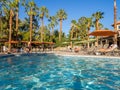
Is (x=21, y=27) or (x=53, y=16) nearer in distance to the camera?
(x=21, y=27)

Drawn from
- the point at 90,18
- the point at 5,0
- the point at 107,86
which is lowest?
the point at 107,86

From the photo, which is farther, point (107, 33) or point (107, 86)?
point (107, 33)

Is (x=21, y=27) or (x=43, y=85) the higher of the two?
(x=21, y=27)

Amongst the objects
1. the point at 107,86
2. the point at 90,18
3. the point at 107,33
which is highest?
the point at 90,18

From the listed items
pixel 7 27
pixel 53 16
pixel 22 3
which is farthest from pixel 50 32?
pixel 7 27

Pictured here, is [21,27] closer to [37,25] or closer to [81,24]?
[37,25]

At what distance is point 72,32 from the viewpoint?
224ft

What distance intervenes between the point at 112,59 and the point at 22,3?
1416 inches

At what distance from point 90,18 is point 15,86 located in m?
51.6

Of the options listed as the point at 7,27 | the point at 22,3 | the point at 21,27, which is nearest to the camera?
the point at 7,27

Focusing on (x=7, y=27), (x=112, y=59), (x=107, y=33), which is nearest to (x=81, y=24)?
(x=7, y=27)

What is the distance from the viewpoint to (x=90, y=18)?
58469 mm

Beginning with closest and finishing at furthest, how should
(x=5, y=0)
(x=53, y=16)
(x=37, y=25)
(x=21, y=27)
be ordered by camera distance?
(x=5, y=0), (x=21, y=27), (x=37, y=25), (x=53, y=16)

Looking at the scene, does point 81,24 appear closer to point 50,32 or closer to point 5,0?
point 50,32
